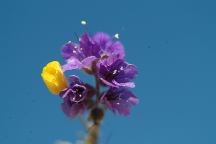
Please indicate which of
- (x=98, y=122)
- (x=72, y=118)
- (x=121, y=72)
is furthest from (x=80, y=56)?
(x=98, y=122)

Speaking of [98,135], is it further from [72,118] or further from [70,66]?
[70,66]

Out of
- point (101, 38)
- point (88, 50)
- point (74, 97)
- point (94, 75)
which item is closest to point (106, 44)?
point (101, 38)

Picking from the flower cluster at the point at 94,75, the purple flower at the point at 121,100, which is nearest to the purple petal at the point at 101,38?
the flower cluster at the point at 94,75

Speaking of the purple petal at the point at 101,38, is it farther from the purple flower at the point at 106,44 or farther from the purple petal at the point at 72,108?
the purple petal at the point at 72,108

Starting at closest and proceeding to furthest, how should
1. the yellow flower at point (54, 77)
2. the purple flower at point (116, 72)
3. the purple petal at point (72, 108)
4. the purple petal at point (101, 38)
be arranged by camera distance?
the purple petal at point (72, 108), the purple flower at point (116, 72), the yellow flower at point (54, 77), the purple petal at point (101, 38)

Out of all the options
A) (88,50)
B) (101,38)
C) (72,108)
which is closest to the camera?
(72,108)

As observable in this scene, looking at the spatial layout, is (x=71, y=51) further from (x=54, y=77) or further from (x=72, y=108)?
(x=72, y=108)
